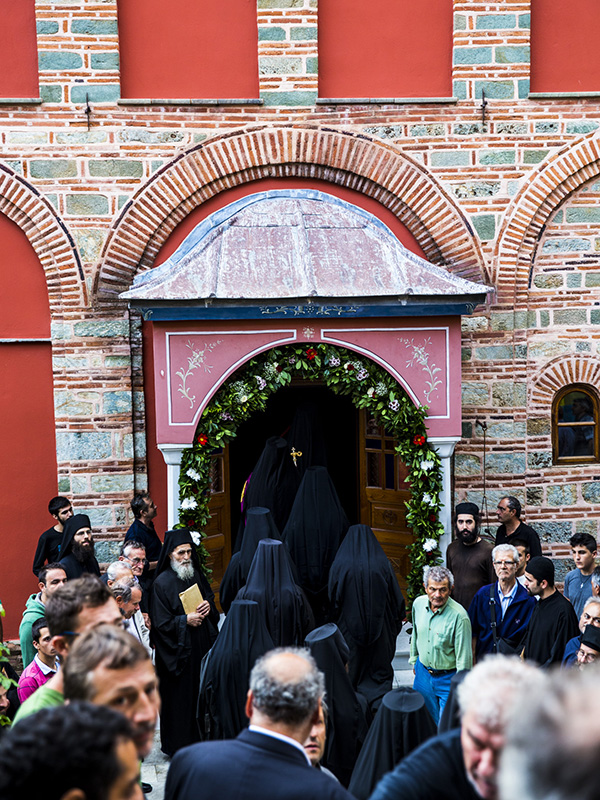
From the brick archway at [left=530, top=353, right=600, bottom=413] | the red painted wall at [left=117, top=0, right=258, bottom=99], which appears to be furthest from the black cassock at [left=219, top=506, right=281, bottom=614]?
the red painted wall at [left=117, top=0, right=258, bottom=99]

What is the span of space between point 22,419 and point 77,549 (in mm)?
2000

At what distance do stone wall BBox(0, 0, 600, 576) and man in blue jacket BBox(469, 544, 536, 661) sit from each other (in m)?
2.83

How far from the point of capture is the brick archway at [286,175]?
9102 mm

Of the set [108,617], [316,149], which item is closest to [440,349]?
[316,149]

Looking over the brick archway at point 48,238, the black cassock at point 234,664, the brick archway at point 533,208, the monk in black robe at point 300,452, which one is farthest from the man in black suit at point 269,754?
the brick archway at point 533,208

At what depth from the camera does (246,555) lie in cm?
752

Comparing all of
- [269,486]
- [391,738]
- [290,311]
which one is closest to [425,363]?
[290,311]

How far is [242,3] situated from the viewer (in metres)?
9.07

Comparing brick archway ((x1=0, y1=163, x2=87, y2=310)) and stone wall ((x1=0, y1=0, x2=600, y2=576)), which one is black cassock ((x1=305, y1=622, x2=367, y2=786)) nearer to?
stone wall ((x1=0, y1=0, x2=600, y2=576))

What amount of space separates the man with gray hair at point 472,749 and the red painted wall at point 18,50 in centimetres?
805

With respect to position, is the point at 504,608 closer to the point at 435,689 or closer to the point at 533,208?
the point at 435,689

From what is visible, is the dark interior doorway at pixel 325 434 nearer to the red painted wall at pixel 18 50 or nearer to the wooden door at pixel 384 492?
the wooden door at pixel 384 492

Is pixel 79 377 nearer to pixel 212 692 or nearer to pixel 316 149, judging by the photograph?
pixel 316 149

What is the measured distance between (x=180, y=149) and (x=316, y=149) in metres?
1.43
